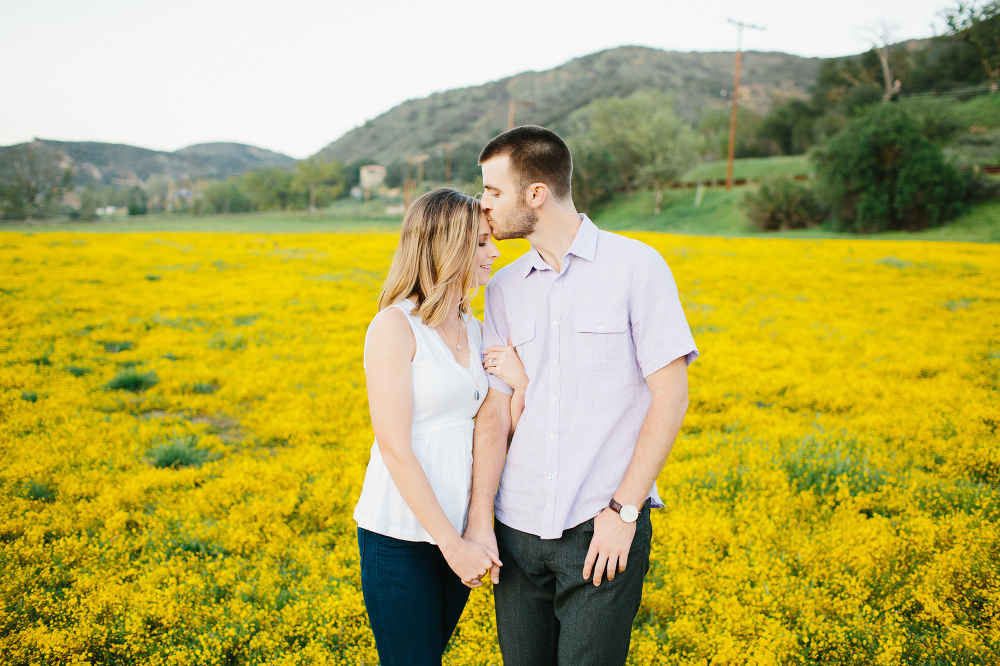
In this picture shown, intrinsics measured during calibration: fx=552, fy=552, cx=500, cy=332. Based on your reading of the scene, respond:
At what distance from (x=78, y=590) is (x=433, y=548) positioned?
3.22 metres

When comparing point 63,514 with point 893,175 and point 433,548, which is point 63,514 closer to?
point 433,548

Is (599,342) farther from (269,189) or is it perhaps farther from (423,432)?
(269,189)

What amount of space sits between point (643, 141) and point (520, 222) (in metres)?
60.0

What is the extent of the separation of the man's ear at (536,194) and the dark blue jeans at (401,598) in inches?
62.5

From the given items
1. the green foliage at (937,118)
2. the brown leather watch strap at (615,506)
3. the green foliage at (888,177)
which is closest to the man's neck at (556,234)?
the brown leather watch strap at (615,506)

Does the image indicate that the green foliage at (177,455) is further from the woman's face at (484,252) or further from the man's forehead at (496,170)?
the man's forehead at (496,170)

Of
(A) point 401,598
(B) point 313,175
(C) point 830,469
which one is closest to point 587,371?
(A) point 401,598

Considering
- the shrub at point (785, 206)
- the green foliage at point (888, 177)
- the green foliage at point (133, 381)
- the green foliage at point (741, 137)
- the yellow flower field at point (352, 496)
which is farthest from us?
the green foliage at point (741, 137)

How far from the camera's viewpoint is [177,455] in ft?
20.6

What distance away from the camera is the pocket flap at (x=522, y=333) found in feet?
8.21

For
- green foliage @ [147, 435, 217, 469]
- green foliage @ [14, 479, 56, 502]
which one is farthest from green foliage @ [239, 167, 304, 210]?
green foliage @ [14, 479, 56, 502]

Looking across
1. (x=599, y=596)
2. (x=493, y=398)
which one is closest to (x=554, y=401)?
(x=493, y=398)

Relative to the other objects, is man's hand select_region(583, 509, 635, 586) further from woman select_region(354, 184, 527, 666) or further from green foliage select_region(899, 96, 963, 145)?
green foliage select_region(899, 96, 963, 145)

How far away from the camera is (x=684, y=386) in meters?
2.28
